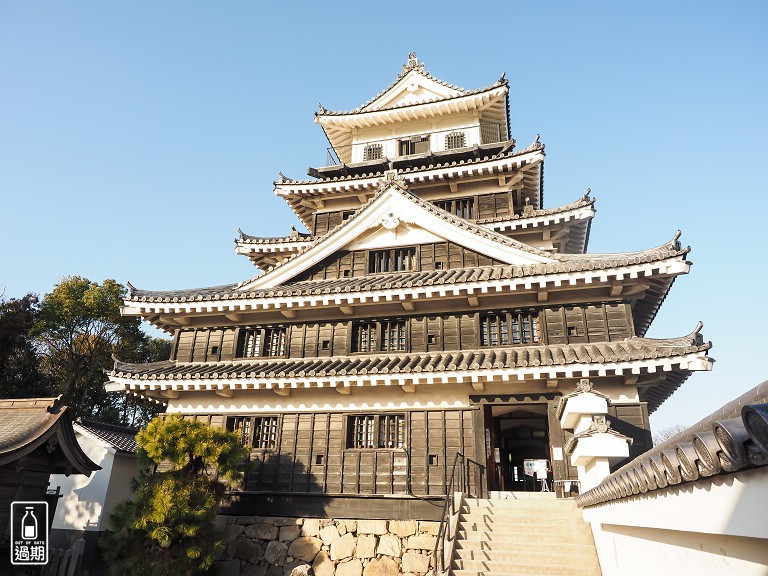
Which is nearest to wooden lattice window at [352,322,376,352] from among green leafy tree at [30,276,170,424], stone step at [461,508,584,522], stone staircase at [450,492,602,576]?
stone staircase at [450,492,602,576]

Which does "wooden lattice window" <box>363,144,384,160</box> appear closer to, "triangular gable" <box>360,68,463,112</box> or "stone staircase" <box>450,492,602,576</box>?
"triangular gable" <box>360,68,463,112</box>

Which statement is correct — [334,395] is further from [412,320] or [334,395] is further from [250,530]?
[250,530]

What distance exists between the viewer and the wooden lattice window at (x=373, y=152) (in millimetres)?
22047

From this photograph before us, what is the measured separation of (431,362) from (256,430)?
552 cm

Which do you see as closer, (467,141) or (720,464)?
(720,464)

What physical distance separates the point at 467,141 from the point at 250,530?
16.2 meters

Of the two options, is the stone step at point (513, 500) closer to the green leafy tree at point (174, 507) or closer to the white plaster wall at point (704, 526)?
the white plaster wall at point (704, 526)

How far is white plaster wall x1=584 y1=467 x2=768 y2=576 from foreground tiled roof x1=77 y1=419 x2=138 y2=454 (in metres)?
16.6

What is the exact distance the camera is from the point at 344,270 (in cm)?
1711

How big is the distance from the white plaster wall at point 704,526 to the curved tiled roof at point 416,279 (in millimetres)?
7861

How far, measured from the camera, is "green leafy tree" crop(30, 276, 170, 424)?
101 feet

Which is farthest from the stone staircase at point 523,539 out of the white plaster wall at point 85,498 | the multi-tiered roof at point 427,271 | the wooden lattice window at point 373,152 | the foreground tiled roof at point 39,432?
the wooden lattice window at point 373,152

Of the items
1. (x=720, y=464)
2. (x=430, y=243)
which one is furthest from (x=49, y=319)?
(x=720, y=464)

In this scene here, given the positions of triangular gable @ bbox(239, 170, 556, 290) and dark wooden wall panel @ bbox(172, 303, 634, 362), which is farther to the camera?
triangular gable @ bbox(239, 170, 556, 290)
